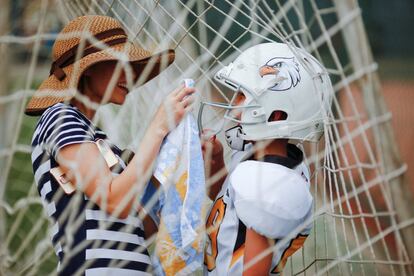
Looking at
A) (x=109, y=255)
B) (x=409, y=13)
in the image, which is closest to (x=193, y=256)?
(x=109, y=255)

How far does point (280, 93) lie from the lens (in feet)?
4.59

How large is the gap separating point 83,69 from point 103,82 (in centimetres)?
6

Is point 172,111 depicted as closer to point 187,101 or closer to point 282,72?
point 187,101

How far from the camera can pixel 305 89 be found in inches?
55.6

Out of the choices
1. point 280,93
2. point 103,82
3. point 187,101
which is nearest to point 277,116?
point 280,93

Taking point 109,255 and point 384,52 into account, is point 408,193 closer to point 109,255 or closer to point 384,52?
point 109,255

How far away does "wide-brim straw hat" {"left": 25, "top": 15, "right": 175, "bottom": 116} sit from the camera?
1.44 meters

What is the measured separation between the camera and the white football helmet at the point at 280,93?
55.2 inches

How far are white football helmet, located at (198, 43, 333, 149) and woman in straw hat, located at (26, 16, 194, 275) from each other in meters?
0.12

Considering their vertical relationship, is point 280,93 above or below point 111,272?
above

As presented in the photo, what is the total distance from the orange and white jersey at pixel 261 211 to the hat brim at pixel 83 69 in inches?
12.6

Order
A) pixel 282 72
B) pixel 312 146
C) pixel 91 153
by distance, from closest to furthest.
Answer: pixel 91 153 < pixel 282 72 < pixel 312 146

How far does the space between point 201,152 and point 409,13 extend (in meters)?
2.88

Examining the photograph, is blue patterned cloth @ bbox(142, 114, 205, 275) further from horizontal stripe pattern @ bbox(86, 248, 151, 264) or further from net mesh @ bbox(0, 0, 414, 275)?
net mesh @ bbox(0, 0, 414, 275)
